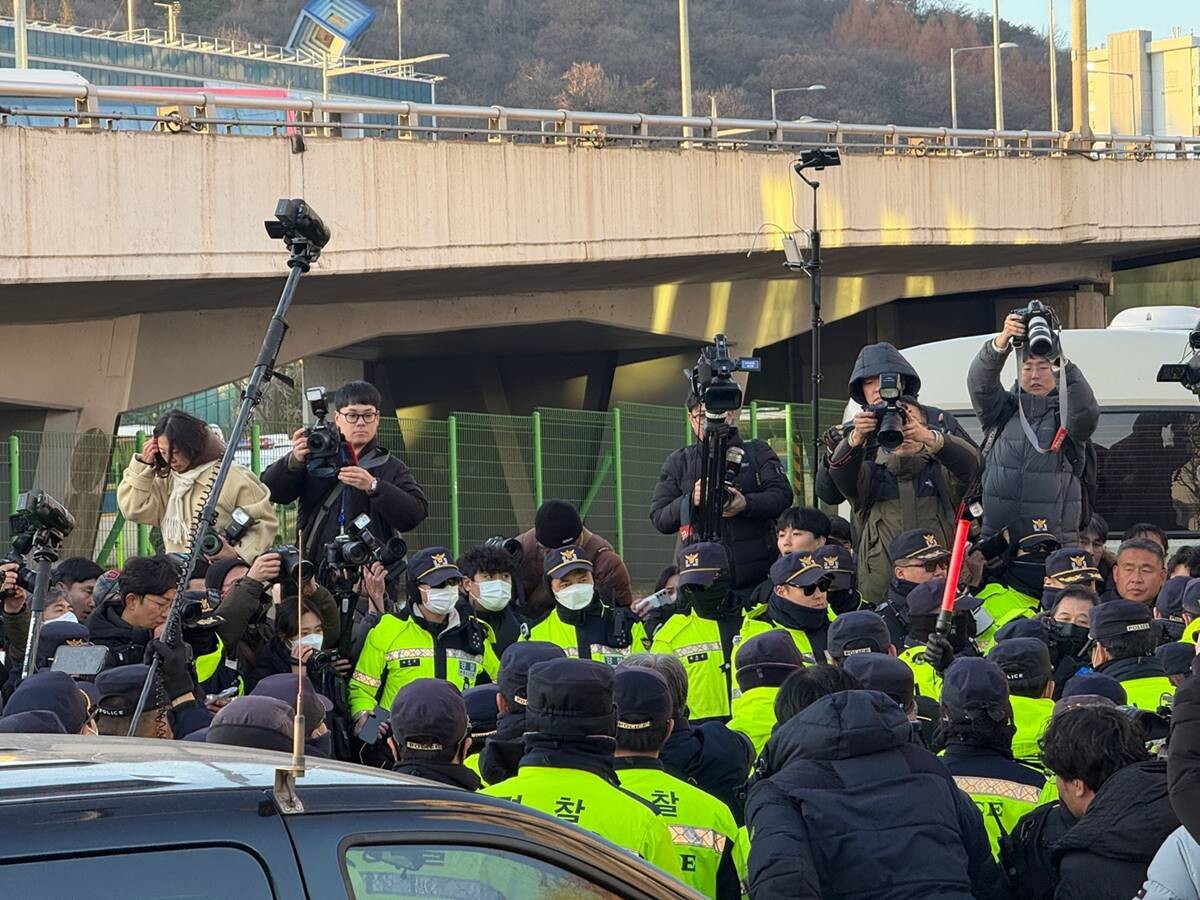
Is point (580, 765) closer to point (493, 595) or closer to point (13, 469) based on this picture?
point (493, 595)

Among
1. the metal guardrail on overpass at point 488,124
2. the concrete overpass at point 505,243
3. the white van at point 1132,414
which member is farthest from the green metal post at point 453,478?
the white van at point 1132,414

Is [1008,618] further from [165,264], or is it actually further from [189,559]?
[165,264]

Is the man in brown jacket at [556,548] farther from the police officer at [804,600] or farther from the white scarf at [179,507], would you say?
the white scarf at [179,507]

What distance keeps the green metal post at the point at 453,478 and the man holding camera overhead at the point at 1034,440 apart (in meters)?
7.10

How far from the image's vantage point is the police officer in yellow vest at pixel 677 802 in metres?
5.05

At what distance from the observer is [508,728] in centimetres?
597

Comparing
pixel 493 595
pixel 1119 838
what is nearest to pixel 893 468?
pixel 493 595

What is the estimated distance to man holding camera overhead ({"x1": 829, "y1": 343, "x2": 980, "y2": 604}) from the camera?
972 cm

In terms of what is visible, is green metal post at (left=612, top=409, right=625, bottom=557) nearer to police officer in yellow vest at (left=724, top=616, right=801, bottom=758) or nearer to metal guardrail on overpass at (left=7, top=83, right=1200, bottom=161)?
metal guardrail on overpass at (left=7, top=83, right=1200, bottom=161)

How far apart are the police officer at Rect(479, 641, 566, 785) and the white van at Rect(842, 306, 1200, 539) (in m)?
8.73

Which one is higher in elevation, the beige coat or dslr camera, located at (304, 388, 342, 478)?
dslr camera, located at (304, 388, 342, 478)

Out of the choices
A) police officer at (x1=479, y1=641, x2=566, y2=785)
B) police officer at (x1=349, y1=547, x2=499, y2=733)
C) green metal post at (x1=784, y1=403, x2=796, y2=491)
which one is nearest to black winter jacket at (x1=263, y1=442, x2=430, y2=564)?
police officer at (x1=349, y1=547, x2=499, y2=733)

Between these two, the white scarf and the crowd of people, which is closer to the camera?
the crowd of people

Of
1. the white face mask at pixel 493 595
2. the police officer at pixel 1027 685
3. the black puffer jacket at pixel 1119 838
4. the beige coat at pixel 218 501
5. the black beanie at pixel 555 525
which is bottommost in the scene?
the black puffer jacket at pixel 1119 838
